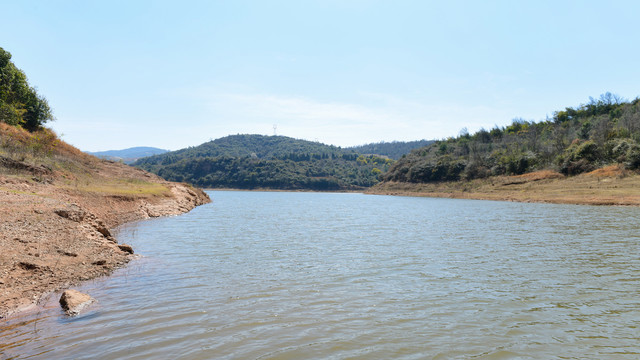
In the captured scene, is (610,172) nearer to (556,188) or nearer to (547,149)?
(556,188)

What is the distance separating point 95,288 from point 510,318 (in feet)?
33.8

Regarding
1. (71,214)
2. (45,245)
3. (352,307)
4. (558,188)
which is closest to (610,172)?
(558,188)

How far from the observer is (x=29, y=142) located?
107ft

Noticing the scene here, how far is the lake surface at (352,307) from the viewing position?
6.18m

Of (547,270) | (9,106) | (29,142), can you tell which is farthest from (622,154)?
(9,106)

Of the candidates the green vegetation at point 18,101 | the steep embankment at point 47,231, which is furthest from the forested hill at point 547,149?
the green vegetation at point 18,101

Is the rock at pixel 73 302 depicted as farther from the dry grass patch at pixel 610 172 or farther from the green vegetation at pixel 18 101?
the dry grass patch at pixel 610 172

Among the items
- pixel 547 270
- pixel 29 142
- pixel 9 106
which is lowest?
pixel 547 270

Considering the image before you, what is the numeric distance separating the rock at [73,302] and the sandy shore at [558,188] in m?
54.5

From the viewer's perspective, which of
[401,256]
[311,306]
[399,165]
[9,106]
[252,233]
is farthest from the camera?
[399,165]

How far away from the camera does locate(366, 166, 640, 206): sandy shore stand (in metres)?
47.2

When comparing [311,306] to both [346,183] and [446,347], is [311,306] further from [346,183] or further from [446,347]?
[346,183]

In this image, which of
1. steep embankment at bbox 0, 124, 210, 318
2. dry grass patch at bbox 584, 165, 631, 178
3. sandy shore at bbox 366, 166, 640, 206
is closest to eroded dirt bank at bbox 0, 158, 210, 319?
steep embankment at bbox 0, 124, 210, 318

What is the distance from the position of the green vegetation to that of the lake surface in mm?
34417
